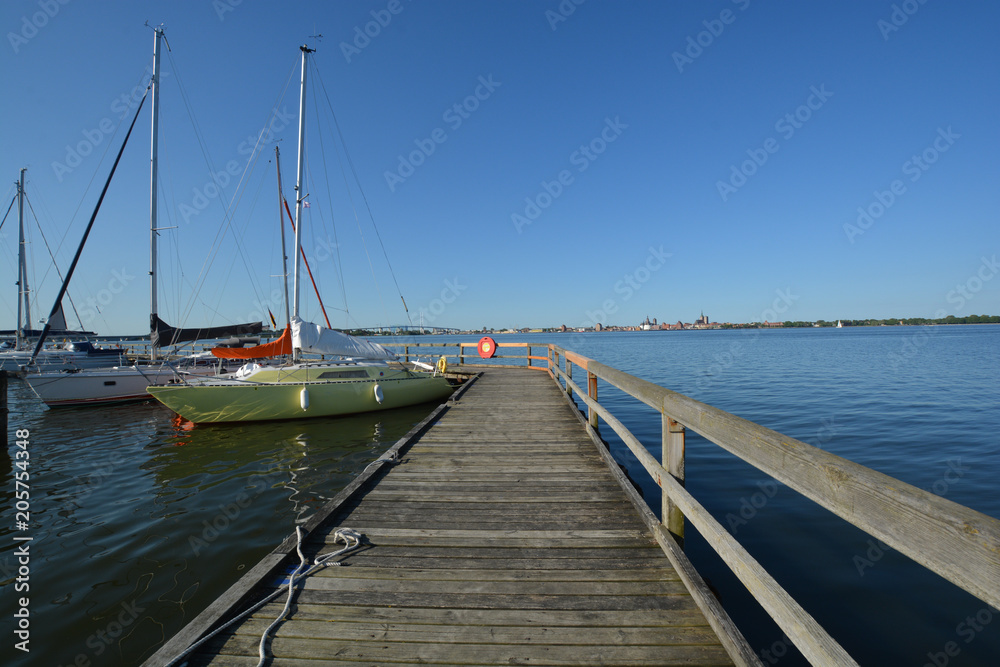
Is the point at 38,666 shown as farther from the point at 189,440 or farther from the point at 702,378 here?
the point at 702,378

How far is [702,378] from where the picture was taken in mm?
19469

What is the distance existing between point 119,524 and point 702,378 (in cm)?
1937

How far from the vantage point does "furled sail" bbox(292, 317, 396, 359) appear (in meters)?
10.8

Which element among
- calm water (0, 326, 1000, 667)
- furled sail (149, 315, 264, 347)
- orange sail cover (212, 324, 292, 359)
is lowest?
calm water (0, 326, 1000, 667)

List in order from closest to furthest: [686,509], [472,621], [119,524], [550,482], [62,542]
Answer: [472,621] → [686,509] → [550,482] → [62,542] → [119,524]

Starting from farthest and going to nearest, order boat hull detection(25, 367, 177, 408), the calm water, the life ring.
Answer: the life ring → boat hull detection(25, 367, 177, 408) → the calm water

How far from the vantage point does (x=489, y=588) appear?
259 centimetres

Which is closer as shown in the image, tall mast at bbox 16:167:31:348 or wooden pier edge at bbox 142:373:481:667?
wooden pier edge at bbox 142:373:481:667

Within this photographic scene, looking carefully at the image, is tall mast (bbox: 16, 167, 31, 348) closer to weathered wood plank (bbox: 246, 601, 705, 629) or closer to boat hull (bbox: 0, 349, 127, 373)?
boat hull (bbox: 0, 349, 127, 373)

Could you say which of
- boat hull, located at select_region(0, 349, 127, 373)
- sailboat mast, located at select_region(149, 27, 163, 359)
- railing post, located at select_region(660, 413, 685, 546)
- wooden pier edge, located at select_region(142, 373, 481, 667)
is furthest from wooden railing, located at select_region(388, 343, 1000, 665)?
boat hull, located at select_region(0, 349, 127, 373)

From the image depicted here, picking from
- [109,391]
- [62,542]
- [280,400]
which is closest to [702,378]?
[280,400]

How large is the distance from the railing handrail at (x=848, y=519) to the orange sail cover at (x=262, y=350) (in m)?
10.5

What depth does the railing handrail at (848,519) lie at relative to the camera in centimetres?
90

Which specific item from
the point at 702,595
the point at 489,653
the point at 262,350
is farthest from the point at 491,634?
the point at 262,350
